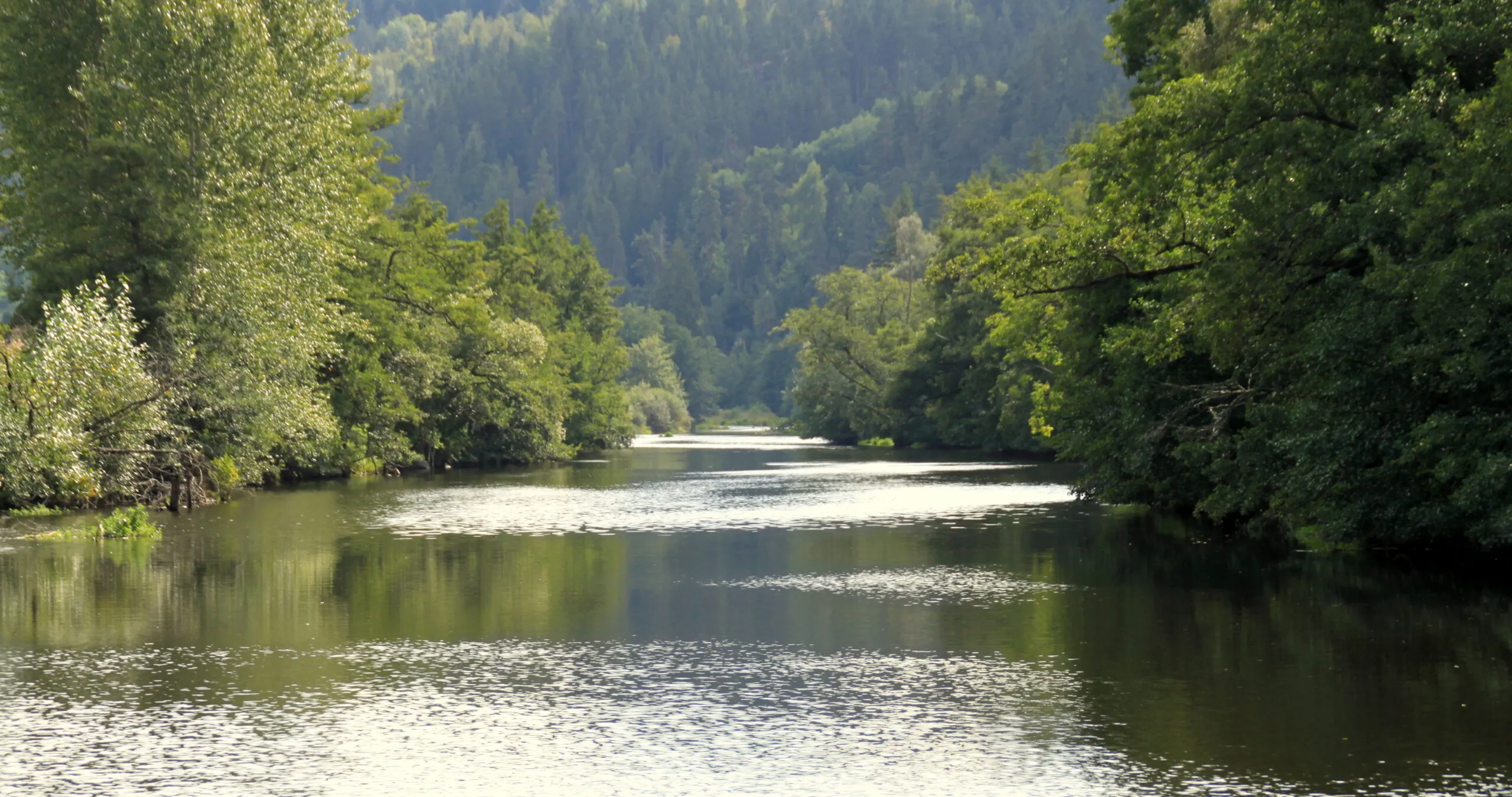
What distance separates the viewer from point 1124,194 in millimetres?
34125

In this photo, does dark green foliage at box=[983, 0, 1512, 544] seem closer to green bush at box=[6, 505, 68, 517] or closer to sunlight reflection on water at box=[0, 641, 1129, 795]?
sunlight reflection on water at box=[0, 641, 1129, 795]

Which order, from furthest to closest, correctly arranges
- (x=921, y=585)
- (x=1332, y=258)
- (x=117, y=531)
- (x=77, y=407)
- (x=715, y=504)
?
(x=715, y=504) < (x=77, y=407) < (x=117, y=531) < (x=1332, y=258) < (x=921, y=585)

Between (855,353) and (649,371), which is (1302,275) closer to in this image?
(855,353)

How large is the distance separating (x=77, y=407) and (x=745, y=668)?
95.1 feet

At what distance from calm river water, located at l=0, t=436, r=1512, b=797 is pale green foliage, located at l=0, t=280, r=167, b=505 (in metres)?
5.08

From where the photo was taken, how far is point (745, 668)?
1833 cm

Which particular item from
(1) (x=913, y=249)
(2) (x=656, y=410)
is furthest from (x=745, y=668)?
(2) (x=656, y=410)

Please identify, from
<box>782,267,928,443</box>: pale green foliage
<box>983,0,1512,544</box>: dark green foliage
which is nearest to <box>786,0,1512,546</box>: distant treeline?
<box>983,0,1512,544</box>: dark green foliage

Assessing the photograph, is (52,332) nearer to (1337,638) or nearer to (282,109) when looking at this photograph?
(282,109)

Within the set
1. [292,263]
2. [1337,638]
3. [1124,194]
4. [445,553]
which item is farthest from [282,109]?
[1337,638]

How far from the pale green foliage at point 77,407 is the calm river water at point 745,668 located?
508cm

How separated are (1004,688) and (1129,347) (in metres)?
20.0

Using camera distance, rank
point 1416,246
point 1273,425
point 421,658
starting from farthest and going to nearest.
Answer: point 1273,425 → point 1416,246 → point 421,658

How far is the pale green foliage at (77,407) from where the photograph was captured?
39.0 metres
